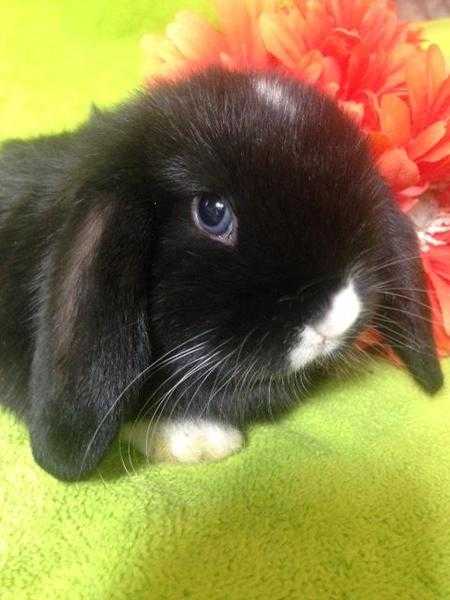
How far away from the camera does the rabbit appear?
2.34 ft

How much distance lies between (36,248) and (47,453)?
0.25 metres

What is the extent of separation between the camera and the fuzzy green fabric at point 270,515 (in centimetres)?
79

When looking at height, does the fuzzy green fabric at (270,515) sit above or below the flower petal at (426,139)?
below

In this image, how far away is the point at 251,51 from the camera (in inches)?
44.2

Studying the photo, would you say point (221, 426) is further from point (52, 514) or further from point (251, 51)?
point (251, 51)

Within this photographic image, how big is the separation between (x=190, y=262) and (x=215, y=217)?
58 mm

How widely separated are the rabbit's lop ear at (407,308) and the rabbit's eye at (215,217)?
255 millimetres

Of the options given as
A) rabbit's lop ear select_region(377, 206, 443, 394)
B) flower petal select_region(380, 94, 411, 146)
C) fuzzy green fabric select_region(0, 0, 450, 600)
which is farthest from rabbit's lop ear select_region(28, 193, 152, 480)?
flower petal select_region(380, 94, 411, 146)

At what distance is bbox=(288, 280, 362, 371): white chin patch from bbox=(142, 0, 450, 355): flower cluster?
0.32 metres

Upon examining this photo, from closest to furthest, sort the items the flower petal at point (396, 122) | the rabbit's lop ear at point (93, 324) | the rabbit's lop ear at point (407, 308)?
the rabbit's lop ear at point (93, 324)
the rabbit's lop ear at point (407, 308)
the flower petal at point (396, 122)

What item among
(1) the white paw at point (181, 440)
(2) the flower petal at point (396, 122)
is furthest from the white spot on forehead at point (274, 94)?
(1) the white paw at point (181, 440)

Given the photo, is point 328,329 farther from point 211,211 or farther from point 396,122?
point 396,122

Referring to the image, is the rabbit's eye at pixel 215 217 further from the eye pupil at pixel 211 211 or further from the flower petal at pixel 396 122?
the flower petal at pixel 396 122

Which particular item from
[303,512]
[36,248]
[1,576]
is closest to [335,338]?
[303,512]
